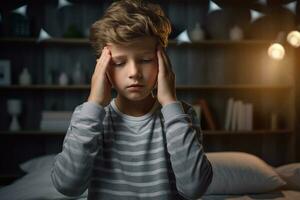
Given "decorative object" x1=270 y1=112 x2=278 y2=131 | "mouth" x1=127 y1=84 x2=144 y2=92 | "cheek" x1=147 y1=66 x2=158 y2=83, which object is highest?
"cheek" x1=147 y1=66 x2=158 y2=83

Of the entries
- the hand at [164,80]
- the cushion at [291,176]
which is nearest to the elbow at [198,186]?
the hand at [164,80]

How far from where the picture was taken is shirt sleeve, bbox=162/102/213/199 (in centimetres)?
78

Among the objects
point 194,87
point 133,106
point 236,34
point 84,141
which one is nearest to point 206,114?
point 194,87

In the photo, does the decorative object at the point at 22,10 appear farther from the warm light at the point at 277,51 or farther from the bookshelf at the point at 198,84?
the warm light at the point at 277,51

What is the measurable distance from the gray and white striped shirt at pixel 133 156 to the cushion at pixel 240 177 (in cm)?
128

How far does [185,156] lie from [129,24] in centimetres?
27

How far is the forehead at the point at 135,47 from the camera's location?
81 cm

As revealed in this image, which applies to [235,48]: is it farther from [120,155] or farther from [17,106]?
[120,155]

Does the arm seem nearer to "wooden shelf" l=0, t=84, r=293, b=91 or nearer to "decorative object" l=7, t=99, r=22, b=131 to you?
"wooden shelf" l=0, t=84, r=293, b=91

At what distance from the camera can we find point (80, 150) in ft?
2.55

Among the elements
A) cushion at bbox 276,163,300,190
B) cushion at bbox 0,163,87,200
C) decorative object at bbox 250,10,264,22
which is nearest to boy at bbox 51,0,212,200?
cushion at bbox 0,163,87,200

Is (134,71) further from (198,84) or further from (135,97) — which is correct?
(198,84)

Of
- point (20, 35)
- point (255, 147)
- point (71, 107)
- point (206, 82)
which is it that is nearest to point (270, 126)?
point (255, 147)

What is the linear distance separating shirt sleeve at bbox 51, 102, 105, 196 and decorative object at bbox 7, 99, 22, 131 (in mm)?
2391
